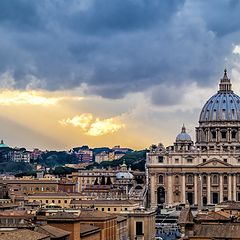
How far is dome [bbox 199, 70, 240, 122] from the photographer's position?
191125 mm

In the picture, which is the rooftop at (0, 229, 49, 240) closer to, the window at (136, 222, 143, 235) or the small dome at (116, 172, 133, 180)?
the window at (136, 222, 143, 235)

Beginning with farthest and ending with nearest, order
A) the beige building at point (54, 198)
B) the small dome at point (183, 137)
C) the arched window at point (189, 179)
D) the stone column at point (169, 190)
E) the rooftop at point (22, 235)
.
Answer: the small dome at point (183, 137)
the arched window at point (189, 179)
the stone column at point (169, 190)
the beige building at point (54, 198)
the rooftop at point (22, 235)

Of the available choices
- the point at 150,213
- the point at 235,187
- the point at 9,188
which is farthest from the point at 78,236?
the point at 235,187

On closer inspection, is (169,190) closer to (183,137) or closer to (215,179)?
(215,179)

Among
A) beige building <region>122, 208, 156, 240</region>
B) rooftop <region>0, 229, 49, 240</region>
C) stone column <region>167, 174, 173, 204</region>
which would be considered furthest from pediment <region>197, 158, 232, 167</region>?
rooftop <region>0, 229, 49, 240</region>

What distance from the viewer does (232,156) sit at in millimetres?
175625

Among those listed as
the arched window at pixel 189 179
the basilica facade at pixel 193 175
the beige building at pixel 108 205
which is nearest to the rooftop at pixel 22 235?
the beige building at pixel 108 205

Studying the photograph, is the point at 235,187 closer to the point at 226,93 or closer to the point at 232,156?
the point at 232,156

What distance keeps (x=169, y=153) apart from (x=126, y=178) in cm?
1589

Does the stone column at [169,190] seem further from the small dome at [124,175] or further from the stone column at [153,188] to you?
the small dome at [124,175]

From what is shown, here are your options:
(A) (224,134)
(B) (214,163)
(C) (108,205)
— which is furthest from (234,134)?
(C) (108,205)

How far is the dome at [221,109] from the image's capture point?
19112cm

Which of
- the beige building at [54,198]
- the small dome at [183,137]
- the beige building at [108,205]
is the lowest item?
→ the beige building at [108,205]

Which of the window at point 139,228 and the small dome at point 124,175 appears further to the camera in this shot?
the small dome at point 124,175
